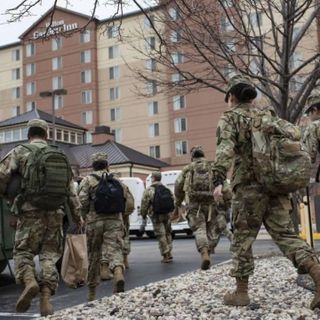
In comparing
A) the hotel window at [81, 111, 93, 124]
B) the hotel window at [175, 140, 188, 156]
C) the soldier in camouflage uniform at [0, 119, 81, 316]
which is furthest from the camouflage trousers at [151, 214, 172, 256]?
the hotel window at [81, 111, 93, 124]

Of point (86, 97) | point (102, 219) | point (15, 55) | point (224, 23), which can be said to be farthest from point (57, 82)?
point (102, 219)

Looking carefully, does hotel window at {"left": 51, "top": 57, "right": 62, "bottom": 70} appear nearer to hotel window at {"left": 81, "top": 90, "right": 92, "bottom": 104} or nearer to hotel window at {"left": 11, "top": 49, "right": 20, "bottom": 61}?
hotel window at {"left": 81, "top": 90, "right": 92, "bottom": 104}

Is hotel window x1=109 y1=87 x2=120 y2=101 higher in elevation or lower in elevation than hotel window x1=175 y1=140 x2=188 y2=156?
higher

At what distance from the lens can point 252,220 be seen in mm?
5246

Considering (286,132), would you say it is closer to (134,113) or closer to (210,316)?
(210,316)

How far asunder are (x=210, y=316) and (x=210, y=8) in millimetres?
5652

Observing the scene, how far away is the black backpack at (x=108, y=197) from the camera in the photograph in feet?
23.8

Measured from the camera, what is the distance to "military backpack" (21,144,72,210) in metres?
5.77

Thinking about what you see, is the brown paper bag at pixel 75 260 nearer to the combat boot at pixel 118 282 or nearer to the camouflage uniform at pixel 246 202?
the combat boot at pixel 118 282

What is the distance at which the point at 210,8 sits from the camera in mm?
9266

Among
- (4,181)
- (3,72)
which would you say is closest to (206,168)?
(4,181)

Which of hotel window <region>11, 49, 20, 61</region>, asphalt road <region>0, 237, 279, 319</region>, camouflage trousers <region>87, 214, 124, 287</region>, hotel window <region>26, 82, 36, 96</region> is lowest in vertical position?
asphalt road <region>0, 237, 279, 319</region>

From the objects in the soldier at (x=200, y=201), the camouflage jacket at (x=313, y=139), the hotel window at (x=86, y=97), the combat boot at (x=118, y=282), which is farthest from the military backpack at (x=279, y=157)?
the hotel window at (x=86, y=97)

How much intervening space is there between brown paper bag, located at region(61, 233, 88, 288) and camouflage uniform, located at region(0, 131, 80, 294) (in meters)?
0.88
